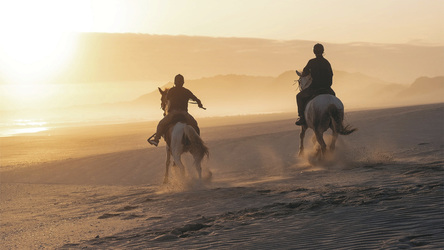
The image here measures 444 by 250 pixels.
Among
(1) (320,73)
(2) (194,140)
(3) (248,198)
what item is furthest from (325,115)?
(3) (248,198)

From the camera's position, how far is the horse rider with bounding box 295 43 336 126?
45.8 feet

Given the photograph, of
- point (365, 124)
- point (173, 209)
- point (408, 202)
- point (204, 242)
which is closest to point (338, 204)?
point (408, 202)

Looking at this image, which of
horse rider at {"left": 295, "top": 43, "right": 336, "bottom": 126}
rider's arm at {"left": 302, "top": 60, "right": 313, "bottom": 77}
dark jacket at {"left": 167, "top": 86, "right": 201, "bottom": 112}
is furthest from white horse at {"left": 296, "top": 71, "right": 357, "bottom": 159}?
dark jacket at {"left": 167, "top": 86, "right": 201, "bottom": 112}

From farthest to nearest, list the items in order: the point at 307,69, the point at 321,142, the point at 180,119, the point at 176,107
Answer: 1. the point at 307,69
2. the point at 321,142
3. the point at 176,107
4. the point at 180,119

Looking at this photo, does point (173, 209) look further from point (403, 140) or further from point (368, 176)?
point (403, 140)

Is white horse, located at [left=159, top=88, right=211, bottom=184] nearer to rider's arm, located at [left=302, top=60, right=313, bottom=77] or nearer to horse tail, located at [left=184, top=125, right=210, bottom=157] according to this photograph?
horse tail, located at [left=184, top=125, right=210, bottom=157]

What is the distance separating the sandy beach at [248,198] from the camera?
7.14m

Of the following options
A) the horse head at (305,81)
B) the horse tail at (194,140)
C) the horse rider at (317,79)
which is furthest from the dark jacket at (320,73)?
the horse tail at (194,140)

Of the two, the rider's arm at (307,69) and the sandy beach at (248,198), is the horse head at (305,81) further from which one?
the sandy beach at (248,198)

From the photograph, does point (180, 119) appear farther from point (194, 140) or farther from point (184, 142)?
point (194, 140)

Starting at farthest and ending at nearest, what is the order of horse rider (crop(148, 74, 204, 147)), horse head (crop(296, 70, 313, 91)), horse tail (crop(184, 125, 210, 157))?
1. horse head (crop(296, 70, 313, 91))
2. horse rider (crop(148, 74, 204, 147))
3. horse tail (crop(184, 125, 210, 157))

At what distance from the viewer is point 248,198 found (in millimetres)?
10109

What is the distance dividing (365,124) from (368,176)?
9.52m

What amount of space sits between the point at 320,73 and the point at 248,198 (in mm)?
4835
